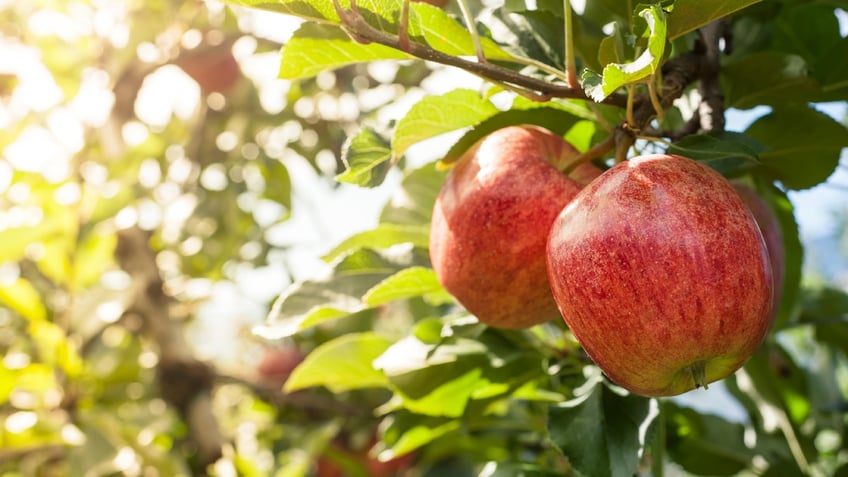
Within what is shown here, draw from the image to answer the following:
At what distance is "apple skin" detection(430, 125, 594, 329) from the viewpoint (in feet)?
1.98

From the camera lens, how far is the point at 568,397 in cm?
79

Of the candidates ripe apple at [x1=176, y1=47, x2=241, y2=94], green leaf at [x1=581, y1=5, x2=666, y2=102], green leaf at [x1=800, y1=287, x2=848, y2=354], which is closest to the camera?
green leaf at [x1=581, y1=5, x2=666, y2=102]

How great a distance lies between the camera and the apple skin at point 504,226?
60 centimetres

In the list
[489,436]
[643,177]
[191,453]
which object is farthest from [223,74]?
[643,177]

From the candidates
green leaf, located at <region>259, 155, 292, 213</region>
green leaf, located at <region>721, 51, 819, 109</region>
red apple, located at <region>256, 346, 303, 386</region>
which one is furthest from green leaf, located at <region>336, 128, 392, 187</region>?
red apple, located at <region>256, 346, 303, 386</region>

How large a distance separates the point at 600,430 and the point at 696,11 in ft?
1.11

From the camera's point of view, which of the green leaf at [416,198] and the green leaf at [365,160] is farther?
the green leaf at [416,198]

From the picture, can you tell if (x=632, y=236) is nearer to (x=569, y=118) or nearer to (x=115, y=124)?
(x=569, y=118)

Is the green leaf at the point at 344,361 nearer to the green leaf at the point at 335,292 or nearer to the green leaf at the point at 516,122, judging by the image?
the green leaf at the point at 335,292

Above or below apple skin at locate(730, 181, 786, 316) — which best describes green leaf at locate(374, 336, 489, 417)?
below

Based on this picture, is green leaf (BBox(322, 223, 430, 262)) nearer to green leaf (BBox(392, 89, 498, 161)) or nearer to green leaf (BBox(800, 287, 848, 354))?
green leaf (BBox(392, 89, 498, 161))

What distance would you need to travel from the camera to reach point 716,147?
1.81 feet

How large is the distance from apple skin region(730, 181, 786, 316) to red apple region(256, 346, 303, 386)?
5.23 feet

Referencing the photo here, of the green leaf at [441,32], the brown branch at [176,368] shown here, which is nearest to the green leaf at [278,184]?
the brown branch at [176,368]
